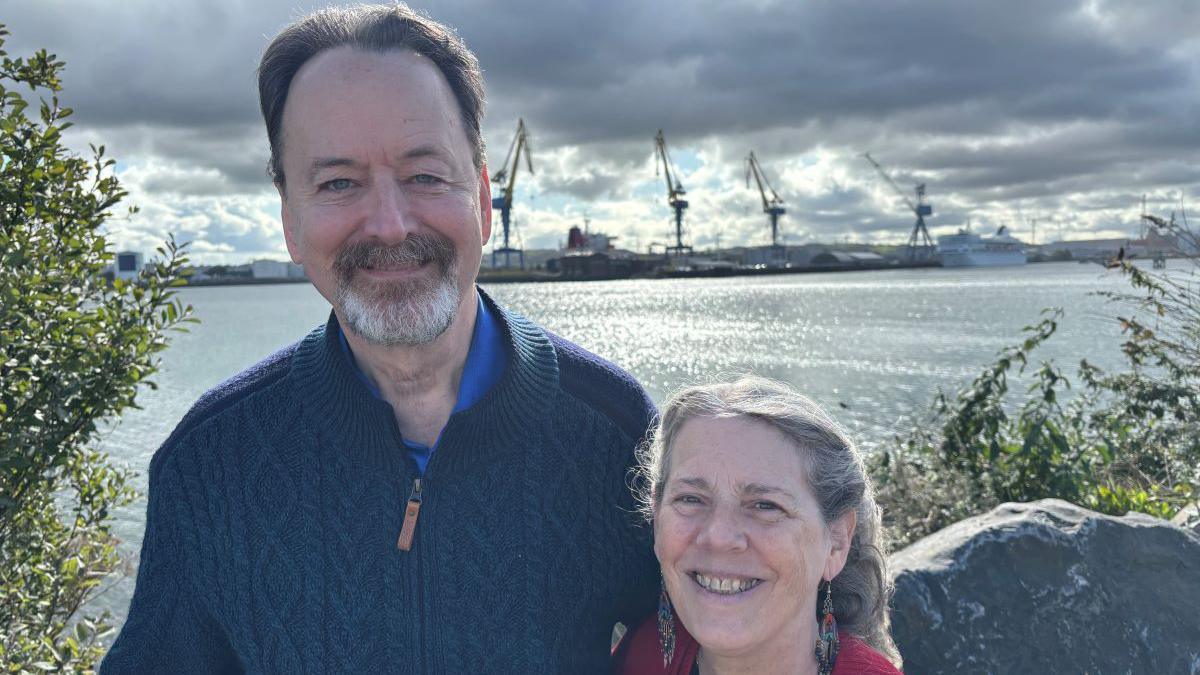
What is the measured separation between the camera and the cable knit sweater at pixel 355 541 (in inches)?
83.4

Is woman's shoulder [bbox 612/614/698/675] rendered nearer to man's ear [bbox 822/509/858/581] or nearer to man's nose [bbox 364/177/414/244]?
man's ear [bbox 822/509/858/581]

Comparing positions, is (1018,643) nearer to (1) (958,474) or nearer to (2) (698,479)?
(2) (698,479)

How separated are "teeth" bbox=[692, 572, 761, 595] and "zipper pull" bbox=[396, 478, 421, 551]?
70 centimetres

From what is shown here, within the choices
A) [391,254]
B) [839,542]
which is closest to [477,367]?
[391,254]

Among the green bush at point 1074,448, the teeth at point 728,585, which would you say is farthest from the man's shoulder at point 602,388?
the green bush at point 1074,448

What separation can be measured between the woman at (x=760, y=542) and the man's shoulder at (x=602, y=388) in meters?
0.15

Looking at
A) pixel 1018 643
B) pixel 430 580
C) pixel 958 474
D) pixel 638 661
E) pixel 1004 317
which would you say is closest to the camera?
pixel 430 580

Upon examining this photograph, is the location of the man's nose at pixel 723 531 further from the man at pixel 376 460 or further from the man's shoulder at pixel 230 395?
the man's shoulder at pixel 230 395

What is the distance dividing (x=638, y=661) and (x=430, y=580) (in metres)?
0.60

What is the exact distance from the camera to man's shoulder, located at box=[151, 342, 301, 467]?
226 centimetres

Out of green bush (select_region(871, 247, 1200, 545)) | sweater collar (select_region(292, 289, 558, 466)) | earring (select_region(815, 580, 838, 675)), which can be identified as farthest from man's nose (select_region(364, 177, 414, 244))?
green bush (select_region(871, 247, 1200, 545))

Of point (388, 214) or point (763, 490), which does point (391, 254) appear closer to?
point (388, 214)

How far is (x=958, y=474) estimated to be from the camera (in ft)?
22.2

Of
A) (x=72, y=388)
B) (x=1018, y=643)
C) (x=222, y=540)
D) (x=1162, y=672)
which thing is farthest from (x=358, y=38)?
(x=1162, y=672)
